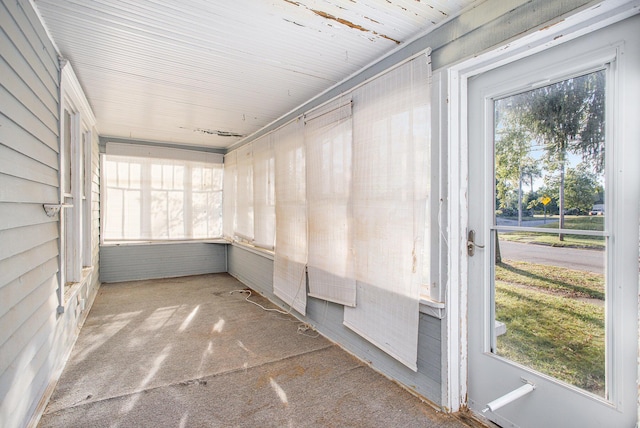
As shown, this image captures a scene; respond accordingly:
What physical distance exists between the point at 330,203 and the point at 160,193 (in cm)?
390

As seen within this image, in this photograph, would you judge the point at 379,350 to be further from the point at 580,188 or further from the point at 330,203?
the point at 580,188

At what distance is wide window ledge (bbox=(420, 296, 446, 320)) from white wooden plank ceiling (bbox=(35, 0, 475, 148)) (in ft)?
5.57

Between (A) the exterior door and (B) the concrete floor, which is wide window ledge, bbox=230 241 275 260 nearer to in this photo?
(B) the concrete floor

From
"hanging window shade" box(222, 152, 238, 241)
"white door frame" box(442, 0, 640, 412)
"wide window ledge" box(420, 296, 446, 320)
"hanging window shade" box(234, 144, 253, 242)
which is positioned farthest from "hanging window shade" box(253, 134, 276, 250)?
"white door frame" box(442, 0, 640, 412)

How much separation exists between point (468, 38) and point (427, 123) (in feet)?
1.62

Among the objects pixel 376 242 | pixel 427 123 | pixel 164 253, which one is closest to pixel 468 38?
pixel 427 123

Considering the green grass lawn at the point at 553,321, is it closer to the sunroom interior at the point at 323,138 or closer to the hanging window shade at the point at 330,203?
the sunroom interior at the point at 323,138

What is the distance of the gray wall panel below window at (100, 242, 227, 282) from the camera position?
17.5ft

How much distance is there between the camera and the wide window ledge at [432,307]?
78.2 inches

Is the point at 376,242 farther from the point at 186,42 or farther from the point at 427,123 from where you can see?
the point at 186,42

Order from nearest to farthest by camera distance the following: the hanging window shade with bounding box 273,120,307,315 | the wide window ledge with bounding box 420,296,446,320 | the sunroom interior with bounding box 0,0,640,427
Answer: the sunroom interior with bounding box 0,0,640,427 < the wide window ledge with bounding box 420,296,446,320 < the hanging window shade with bounding box 273,120,307,315

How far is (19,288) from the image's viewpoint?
64.9 inches

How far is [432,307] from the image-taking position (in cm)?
203

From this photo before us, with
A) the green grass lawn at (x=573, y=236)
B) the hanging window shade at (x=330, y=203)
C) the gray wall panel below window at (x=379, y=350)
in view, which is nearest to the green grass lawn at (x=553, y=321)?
the green grass lawn at (x=573, y=236)
